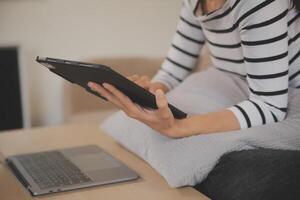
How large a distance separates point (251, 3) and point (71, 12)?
1.57m

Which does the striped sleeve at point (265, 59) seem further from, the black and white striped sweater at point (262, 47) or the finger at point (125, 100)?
the finger at point (125, 100)

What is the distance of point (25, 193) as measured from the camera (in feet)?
2.93

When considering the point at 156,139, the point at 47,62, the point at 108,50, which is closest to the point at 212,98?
the point at 156,139

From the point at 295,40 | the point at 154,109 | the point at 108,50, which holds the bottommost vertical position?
the point at 108,50

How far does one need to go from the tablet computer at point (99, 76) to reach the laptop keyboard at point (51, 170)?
0.18 m

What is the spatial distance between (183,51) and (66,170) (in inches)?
20.8

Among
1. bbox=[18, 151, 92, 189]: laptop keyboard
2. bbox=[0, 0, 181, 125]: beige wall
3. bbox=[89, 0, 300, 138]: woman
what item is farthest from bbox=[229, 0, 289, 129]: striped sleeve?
bbox=[0, 0, 181, 125]: beige wall

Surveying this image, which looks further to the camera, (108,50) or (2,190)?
(108,50)

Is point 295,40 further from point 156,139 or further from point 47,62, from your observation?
point 47,62

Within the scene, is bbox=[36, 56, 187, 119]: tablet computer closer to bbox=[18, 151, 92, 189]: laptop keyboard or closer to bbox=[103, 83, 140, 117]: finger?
bbox=[103, 83, 140, 117]: finger

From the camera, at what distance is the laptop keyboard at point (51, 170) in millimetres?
932

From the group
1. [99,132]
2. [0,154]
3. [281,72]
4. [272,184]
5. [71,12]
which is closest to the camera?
[272,184]

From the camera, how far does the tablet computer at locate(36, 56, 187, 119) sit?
85 centimetres

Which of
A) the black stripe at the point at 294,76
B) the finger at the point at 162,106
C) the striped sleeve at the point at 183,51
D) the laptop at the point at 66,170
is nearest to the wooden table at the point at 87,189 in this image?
the laptop at the point at 66,170
